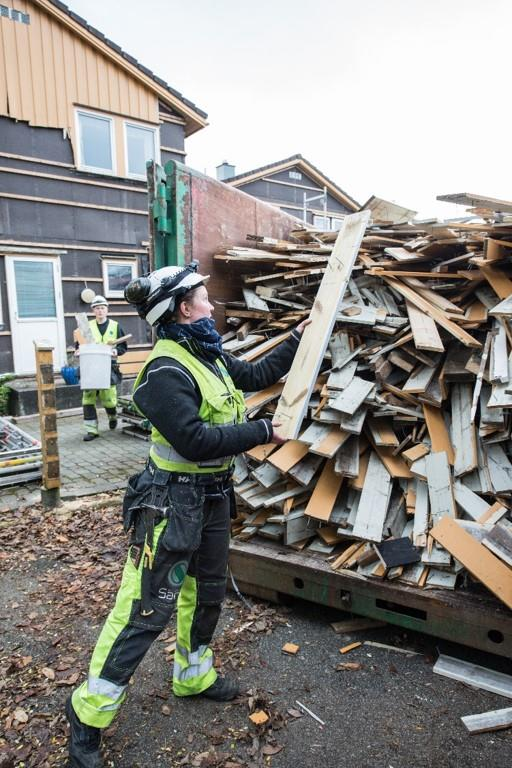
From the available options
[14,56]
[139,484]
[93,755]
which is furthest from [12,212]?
[93,755]

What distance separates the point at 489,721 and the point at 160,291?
2.54 m

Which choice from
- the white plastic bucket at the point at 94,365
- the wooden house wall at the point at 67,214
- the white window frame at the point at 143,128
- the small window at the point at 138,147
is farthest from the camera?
the small window at the point at 138,147

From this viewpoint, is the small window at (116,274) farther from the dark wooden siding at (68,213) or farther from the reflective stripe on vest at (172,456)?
the reflective stripe on vest at (172,456)

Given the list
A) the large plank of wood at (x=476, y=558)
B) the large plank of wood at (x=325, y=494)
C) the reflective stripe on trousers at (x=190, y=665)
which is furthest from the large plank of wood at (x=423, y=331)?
the reflective stripe on trousers at (x=190, y=665)

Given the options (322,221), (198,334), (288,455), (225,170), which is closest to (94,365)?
(288,455)

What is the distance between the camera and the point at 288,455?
3.23 metres

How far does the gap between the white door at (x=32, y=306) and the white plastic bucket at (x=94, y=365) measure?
337 centimetres

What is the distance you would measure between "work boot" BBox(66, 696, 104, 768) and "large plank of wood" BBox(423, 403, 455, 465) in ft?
7.37

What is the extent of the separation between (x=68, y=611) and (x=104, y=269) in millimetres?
9277

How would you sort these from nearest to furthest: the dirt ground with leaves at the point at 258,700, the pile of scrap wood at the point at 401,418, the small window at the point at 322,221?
the dirt ground with leaves at the point at 258,700, the pile of scrap wood at the point at 401,418, the small window at the point at 322,221

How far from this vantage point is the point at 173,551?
232 cm

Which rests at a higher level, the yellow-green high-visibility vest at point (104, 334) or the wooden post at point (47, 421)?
the yellow-green high-visibility vest at point (104, 334)

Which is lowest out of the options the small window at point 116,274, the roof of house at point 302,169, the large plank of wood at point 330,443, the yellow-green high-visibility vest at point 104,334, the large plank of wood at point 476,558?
the large plank of wood at point 476,558

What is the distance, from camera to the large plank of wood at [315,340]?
10.2ft
